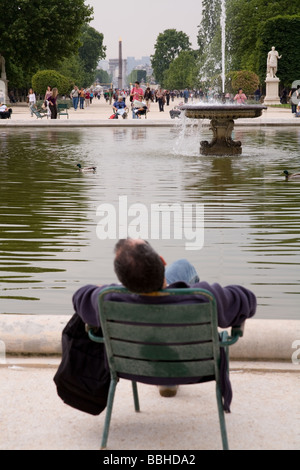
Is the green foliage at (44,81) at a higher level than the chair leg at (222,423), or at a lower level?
higher

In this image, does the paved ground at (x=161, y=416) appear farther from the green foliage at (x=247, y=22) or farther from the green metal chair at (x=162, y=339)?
the green foliage at (x=247, y=22)

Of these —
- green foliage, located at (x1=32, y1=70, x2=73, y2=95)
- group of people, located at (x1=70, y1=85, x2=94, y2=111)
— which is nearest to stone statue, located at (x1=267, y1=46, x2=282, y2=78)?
group of people, located at (x1=70, y1=85, x2=94, y2=111)

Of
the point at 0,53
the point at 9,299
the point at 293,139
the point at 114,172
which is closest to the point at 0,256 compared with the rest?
the point at 9,299

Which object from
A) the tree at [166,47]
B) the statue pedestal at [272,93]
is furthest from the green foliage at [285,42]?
the tree at [166,47]

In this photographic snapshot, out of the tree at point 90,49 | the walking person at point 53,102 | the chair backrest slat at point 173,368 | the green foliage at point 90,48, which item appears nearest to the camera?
the chair backrest slat at point 173,368

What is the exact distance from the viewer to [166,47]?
→ 161 meters

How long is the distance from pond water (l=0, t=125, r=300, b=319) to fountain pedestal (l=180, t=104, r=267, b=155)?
0.49m

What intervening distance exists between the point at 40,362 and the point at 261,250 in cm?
369

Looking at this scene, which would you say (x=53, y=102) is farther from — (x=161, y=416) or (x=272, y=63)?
(x=161, y=416)

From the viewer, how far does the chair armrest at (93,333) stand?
3402mm

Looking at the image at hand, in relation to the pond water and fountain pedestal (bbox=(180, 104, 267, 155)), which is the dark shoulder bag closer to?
the pond water

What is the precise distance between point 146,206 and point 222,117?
7.69m

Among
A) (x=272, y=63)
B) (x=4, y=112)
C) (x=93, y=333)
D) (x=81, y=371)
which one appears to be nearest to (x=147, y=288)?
(x=93, y=333)

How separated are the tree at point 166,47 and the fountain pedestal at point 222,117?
5598 inches
